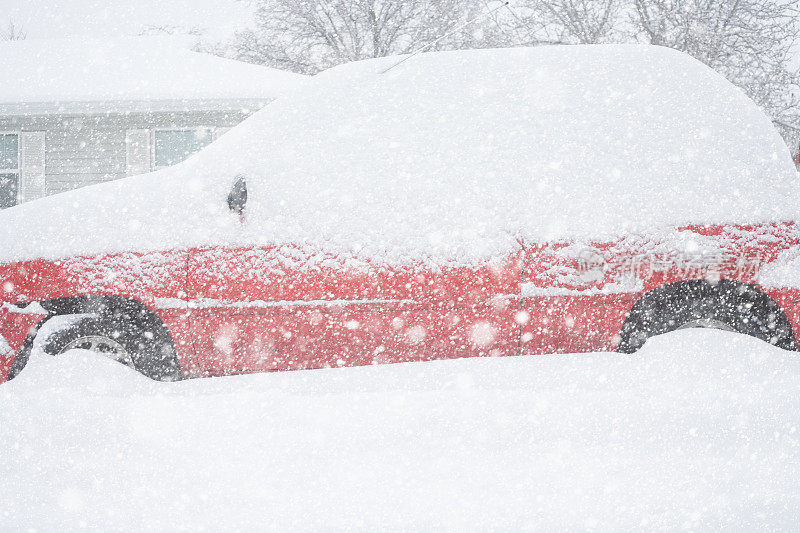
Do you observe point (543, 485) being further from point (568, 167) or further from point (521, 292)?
point (568, 167)

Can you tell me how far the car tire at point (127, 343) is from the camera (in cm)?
272

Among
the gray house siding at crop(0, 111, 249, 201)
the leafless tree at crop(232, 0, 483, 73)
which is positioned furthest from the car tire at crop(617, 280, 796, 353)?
the leafless tree at crop(232, 0, 483, 73)

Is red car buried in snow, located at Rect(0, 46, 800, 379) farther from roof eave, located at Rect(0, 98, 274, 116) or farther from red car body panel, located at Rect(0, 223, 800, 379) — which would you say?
roof eave, located at Rect(0, 98, 274, 116)

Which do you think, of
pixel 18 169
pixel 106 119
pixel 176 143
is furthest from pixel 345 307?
pixel 18 169

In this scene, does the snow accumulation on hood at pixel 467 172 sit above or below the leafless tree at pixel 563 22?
below

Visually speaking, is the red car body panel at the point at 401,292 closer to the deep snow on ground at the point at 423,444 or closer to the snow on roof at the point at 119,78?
the deep snow on ground at the point at 423,444

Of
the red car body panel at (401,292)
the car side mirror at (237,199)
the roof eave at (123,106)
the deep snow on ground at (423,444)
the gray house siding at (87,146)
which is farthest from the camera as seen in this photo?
the gray house siding at (87,146)

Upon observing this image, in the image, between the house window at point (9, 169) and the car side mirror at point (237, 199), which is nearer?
the car side mirror at point (237, 199)

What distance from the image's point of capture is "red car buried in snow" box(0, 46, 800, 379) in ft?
8.54

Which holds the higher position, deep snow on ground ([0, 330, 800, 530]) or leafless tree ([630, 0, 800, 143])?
leafless tree ([630, 0, 800, 143])

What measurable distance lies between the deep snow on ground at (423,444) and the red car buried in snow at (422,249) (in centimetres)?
37

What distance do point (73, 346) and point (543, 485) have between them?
2.14 metres

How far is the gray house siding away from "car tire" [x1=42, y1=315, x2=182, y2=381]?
7913 millimetres

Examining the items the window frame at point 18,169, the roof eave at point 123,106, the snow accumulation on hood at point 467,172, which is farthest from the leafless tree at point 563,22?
the snow accumulation on hood at point 467,172
